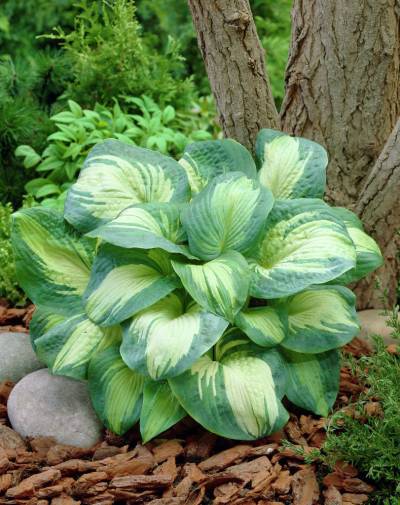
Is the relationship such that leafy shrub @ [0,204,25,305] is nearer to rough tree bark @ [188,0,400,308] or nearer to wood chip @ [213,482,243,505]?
rough tree bark @ [188,0,400,308]

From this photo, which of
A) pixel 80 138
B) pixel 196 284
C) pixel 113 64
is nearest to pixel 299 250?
pixel 196 284

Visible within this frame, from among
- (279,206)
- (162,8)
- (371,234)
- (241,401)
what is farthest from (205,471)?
(162,8)

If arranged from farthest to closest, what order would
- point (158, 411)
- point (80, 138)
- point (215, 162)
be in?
1. point (80, 138)
2. point (215, 162)
3. point (158, 411)

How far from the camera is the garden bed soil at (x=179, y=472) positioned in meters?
2.09

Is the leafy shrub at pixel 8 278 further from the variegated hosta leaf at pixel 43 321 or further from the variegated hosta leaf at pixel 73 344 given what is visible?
the variegated hosta leaf at pixel 73 344

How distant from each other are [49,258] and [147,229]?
438 millimetres

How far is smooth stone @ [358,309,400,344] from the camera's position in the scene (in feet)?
9.14

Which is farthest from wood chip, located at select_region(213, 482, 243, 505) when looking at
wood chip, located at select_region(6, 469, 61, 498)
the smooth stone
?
the smooth stone

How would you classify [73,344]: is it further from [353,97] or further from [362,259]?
[353,97]

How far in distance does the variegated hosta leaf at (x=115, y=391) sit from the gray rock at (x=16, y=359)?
460 mm

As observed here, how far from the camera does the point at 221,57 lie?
270 centimetres

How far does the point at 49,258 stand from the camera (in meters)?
2.49

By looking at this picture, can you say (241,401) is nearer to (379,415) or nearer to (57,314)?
(379,415)

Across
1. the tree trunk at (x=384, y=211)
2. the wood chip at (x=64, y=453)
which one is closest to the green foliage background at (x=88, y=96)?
the tree trunk at (x=384, y=211)
